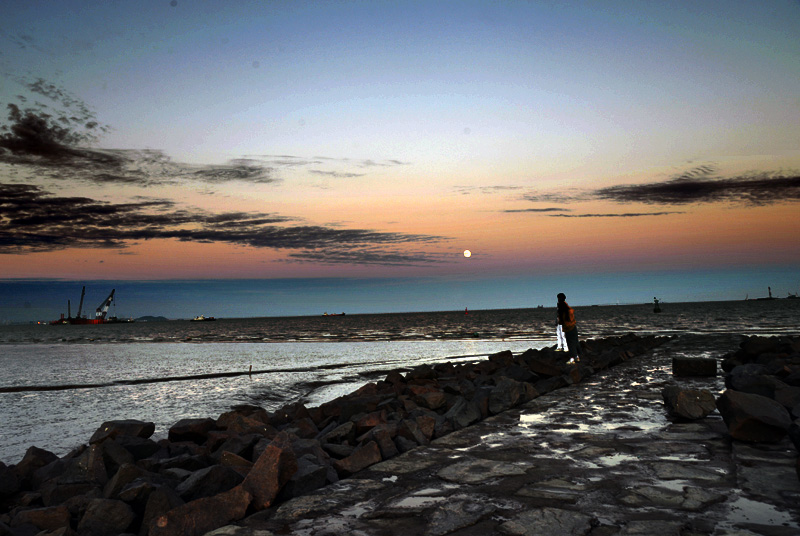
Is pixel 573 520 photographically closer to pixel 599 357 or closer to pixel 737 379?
pixel 737 379

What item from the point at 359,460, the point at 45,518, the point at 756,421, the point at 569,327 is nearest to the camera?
the point at 45,518

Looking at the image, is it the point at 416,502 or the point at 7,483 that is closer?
the point at 416,502

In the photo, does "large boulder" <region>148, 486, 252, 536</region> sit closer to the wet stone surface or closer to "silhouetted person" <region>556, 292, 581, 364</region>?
the wet stone surface

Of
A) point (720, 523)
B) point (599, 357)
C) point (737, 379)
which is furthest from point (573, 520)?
point (599, 357)

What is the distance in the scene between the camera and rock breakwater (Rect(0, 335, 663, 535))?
12.7 ft

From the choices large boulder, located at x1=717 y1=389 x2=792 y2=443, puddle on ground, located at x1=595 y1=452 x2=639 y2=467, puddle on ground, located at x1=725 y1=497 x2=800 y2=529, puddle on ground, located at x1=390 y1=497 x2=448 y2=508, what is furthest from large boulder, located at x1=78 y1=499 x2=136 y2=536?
large boulder, located at x1=717 y1=389 x2=792 y2=443

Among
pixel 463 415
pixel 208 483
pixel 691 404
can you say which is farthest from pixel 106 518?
pixel 691 404

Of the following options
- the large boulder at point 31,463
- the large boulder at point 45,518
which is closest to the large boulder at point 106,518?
the large boulder at point 45,518

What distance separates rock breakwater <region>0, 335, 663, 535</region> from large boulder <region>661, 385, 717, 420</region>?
7.48 feet

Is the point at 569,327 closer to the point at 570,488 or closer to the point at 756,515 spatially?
the point at 570,488

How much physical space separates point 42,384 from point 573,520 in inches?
736

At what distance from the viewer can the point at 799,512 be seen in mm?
3182

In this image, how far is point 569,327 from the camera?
529 inches

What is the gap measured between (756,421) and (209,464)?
5.38 metres
